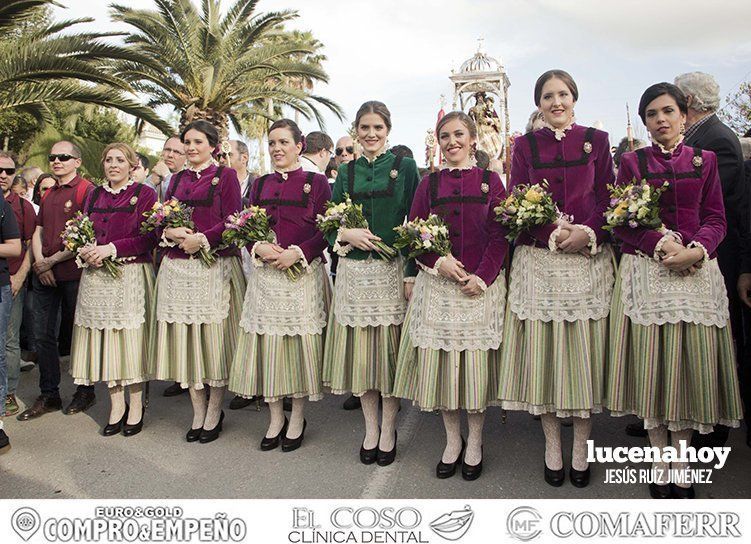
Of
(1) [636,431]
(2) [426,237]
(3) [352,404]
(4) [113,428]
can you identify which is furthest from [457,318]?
(4) [113,428]

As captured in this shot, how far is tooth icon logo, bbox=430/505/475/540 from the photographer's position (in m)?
3.10

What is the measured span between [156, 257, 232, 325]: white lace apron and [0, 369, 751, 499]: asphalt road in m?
0.98

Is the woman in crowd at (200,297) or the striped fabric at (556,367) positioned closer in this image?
the striped fabric at (556,367)

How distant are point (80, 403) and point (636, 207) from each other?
4946mm

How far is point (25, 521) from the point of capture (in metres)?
3.22

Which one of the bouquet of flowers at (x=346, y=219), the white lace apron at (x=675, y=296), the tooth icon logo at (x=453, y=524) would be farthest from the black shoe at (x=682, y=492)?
the bouquet of flowers at (x=346, y=219)

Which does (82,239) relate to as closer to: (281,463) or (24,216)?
(24,216)

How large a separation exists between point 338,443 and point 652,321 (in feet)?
8.00

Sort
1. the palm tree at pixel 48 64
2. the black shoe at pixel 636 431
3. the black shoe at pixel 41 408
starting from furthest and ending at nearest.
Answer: the palm tree at pixel 48 64
the black shoe at pixel 41 408
the black shoe at pixel 636 431

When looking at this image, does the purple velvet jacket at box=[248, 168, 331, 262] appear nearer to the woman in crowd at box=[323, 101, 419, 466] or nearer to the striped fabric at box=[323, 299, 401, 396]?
the woman in crowd at box=[323, 101, 419, 466]

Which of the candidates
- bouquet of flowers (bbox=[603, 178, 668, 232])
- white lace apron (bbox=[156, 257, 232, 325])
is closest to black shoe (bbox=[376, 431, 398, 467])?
white lace apron (bbox=[156, 257, 232, 325])

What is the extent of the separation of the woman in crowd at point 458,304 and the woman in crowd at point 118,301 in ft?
7.54

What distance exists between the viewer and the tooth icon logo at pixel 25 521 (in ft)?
10.5

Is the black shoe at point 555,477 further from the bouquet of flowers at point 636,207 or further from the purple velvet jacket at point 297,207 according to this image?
the purple velvet jacket at point 297,207
